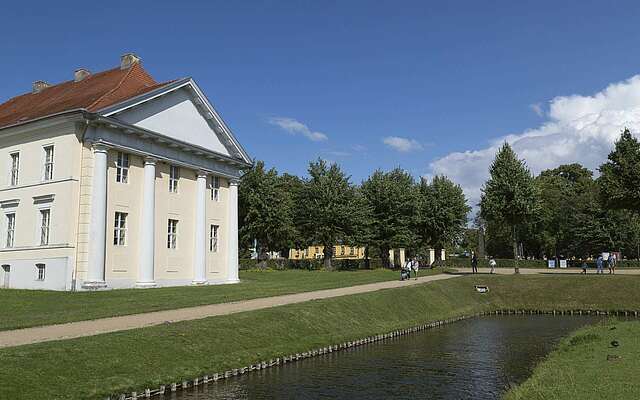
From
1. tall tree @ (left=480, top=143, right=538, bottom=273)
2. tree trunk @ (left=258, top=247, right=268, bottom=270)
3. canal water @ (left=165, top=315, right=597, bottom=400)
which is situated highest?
tall tree @ (left=480, top=143, right=538, bottom=273)

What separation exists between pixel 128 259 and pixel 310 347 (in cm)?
1796

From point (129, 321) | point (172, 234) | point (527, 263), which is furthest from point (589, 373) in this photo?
point (527, 263)

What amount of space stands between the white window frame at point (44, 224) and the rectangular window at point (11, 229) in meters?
2.64

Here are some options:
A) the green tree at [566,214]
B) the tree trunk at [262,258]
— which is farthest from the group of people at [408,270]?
the green tree at [566,214]

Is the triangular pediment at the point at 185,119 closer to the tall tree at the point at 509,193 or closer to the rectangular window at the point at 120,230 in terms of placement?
the rectangular window at the point at 120,230

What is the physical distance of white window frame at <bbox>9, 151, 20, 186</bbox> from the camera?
3500cm

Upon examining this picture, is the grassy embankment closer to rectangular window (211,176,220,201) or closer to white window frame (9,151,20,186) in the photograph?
rectangular window (211,176,220,201)

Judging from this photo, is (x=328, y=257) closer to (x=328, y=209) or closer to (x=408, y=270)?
(x=328, y=209)

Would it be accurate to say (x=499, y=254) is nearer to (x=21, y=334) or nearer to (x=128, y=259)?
(x=128, y=259)

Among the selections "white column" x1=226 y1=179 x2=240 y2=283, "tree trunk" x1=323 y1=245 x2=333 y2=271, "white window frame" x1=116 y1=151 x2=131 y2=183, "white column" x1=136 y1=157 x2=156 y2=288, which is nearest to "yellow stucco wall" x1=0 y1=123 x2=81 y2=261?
"white window frame" x1=116 y1=151 x2=131 y2=183

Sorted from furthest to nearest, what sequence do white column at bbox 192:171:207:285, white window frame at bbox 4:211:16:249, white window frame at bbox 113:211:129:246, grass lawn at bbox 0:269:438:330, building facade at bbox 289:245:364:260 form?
building facade at bbox 289:245:364:260, white column at bbox 192:171:207:285, white window frame at bbox 4:211:16:249, white window frame at bbox 113:211:129:246, grass lawn at bbox 0:269:438:330

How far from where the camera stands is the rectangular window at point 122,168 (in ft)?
110

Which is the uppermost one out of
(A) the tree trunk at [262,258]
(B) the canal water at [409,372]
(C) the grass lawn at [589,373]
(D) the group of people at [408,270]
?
(A) the tree trunk at [262,258]

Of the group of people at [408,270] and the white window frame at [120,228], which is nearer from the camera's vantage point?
the white window frame at [120,228]
